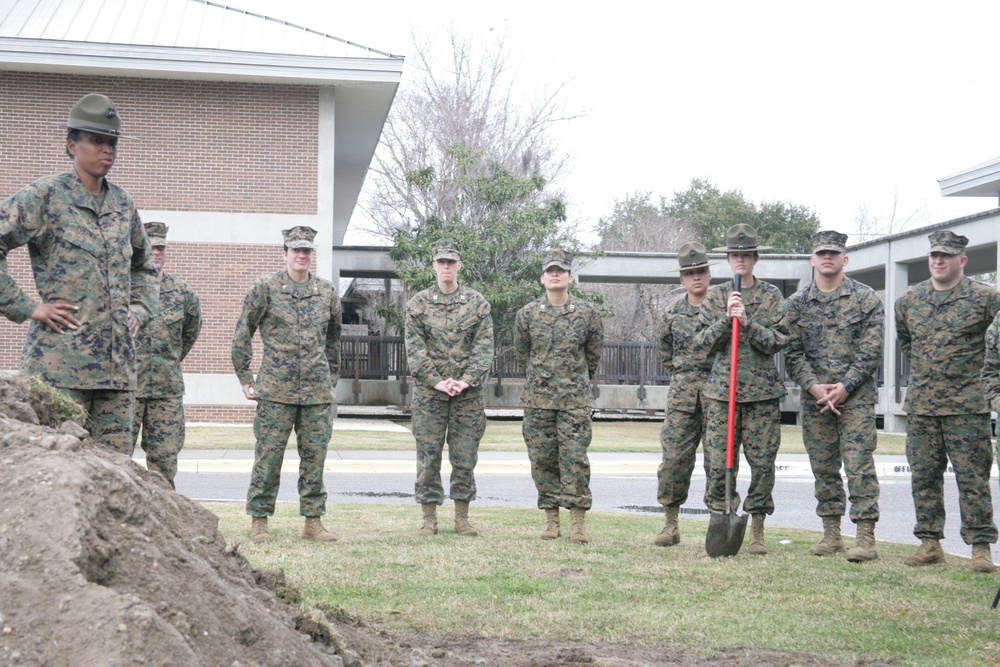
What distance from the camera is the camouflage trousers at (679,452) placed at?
871cm

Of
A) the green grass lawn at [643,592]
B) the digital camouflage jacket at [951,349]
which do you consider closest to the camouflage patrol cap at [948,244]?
the digital camouflage jacket at [951,349]

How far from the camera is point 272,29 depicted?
79.3 ft

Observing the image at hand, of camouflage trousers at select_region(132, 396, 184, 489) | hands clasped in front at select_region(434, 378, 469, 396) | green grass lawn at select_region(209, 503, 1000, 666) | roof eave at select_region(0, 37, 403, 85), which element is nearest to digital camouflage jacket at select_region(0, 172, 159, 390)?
green grass lawn at select_region(209, 503, 1000, 666)

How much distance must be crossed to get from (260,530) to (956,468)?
210 inches

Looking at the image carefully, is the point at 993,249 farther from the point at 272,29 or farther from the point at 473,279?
the point at 272,29

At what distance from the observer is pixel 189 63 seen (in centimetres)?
2142

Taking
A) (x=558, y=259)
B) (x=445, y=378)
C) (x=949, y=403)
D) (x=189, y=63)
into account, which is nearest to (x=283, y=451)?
(x=445, y=378)

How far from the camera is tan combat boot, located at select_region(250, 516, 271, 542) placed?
27.2 ft

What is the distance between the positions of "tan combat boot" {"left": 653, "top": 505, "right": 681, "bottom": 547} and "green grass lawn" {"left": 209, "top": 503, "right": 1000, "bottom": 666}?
11 centimetres

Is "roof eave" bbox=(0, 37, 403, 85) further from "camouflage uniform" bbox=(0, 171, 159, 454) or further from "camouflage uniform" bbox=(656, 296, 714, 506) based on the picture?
"camouflage uniform" bbox=(0, 171, 159, 454)

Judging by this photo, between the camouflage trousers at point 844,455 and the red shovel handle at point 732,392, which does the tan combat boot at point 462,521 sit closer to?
the red shovel handle at point 732,392

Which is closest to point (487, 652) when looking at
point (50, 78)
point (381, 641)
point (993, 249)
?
point (381, 641)

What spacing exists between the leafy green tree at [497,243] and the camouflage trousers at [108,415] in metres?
18.5

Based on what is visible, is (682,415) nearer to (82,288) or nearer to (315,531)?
(315,531)
